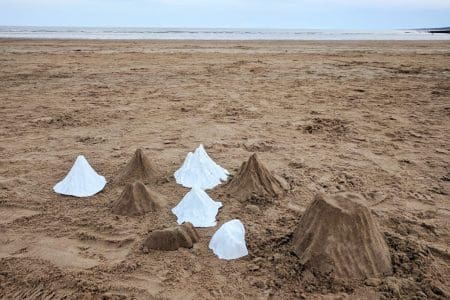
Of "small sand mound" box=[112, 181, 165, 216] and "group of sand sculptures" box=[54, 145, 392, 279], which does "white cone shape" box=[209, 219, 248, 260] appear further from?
"small sand mound" box=[112, 181, 165, 216]

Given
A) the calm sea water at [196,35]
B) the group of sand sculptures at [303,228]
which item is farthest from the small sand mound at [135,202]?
the calm sea water at [196,35]

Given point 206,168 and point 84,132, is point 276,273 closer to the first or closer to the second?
point 206,168

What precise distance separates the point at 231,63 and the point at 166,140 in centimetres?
798

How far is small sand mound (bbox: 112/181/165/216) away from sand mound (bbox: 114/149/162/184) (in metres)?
0.53

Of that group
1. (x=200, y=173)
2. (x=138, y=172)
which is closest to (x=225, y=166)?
(x=200, y=173)

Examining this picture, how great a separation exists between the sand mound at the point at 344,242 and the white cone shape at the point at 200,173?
136 centimetres

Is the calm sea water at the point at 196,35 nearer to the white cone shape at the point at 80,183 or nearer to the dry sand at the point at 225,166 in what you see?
the dry sand at the point at 225,166

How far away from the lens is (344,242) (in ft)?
7.73

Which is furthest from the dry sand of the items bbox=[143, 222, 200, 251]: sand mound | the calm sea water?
the calm sea water

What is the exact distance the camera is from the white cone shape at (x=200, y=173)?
3615 millimetres

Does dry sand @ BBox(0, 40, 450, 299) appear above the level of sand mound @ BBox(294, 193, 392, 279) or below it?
below

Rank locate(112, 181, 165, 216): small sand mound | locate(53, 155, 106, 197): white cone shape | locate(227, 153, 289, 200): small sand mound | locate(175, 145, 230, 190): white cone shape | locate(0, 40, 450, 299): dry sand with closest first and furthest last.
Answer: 1. locate(0, 40, 450, 299): dry sand
2. locate(112, 181, 165, 216): small sand mound
3. locate(227, 153, 289, 200): small sand mound
4. locate(53, 155, 106, 197): white cone shape
5. locate(175, 145, 230, 190): white cone shape

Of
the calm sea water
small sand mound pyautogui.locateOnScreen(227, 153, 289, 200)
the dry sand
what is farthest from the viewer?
the calm sea water

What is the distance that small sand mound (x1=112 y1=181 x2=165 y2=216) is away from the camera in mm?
3072
